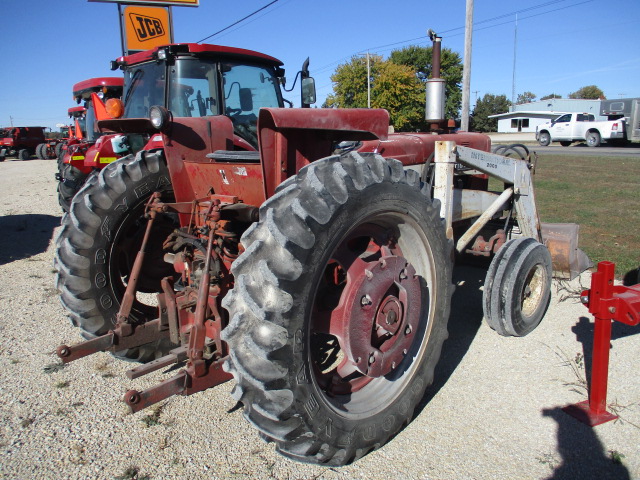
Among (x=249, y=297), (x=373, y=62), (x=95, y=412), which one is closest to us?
(x=249, y=297)

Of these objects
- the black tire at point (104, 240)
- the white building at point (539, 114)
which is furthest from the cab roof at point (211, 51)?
the white building at point (539, 114)

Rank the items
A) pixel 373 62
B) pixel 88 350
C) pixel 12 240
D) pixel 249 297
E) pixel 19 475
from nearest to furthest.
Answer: pixel 249 297
pixel 19 475
pixel 88 350
pixel 12 240
pixel 373 62

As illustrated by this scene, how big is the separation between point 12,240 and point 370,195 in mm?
8202

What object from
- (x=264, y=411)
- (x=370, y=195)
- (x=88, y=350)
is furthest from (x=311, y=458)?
(x=88, y=350)

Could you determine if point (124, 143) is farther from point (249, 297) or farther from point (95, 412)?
point (249, 297)

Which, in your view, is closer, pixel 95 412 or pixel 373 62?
pixel 95 412

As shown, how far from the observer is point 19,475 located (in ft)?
8.59

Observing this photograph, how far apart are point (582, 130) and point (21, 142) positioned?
34519 millimetres

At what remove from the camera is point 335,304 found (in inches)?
117

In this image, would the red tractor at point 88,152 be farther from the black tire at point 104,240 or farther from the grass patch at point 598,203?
the grass patch at point 598,203

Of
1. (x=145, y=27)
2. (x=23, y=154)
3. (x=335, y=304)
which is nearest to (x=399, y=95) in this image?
(x=23, y=154)

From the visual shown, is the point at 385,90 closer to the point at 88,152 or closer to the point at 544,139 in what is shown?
the point at 544,139

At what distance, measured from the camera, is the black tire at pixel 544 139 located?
30578 mm

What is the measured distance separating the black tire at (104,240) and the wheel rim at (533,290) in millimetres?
2973
